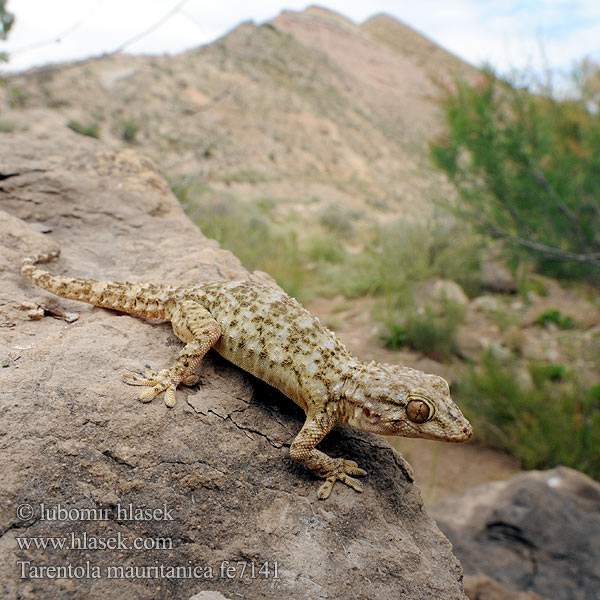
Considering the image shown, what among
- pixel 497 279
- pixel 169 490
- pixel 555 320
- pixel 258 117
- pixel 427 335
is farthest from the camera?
pixel 258 117

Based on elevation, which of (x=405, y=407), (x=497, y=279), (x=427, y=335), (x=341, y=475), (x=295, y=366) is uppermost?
(x=405, y=407)

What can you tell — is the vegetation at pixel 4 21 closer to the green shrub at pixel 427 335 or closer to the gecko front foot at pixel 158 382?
the gecko front foot at pixel 158 382

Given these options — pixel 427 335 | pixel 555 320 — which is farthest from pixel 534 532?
pixel 555 320

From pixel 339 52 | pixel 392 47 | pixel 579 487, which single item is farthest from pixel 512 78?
pixel 392 47

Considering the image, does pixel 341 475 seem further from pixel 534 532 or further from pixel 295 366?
pixel 534 532

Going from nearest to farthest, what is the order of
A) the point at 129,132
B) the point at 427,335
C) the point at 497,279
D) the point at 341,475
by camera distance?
1. the point at 341,475
2. the point at 427,335
3. the point at 497,279
4. the point at 129,132

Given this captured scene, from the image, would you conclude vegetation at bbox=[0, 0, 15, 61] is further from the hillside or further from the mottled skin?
the mottled skin

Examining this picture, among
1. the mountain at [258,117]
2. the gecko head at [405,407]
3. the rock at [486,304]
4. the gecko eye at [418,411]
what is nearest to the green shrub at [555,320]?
the rock at [486,304]
